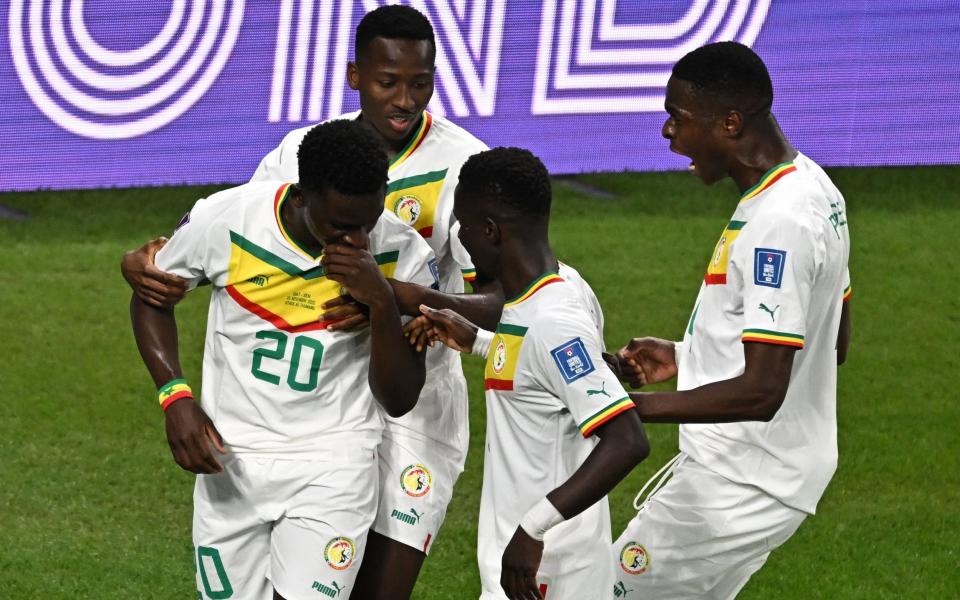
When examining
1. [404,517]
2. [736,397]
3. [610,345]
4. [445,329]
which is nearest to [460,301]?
[445,329]

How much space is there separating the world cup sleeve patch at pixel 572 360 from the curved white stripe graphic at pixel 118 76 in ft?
20.3

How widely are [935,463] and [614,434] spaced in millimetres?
4077

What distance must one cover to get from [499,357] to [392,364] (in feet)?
1.13

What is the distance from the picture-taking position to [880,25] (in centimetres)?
980

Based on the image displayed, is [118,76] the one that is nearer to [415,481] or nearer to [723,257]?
[415,481]

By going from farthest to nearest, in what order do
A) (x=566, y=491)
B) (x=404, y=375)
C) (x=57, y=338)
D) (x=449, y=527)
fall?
(x=57, y=338), (x=449, y=527), (x=404, y=375), (x=566, y=491)

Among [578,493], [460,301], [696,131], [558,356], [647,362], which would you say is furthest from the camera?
[647,362]

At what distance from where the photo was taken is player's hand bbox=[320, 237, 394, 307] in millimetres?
3973

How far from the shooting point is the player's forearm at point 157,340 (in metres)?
4.24

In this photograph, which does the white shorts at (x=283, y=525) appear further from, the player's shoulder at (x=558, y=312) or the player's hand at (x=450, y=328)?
the player's shoulder at (x=558, y=312)

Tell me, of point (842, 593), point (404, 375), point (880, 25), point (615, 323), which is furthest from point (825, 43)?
point (404, 375)

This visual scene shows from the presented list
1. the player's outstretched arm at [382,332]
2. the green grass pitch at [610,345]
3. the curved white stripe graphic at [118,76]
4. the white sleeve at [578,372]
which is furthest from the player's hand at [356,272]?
the curved white stripe graphic at [118,76]

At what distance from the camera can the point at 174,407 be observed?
13.7 feet

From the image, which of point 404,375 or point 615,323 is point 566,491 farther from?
point 615,323
